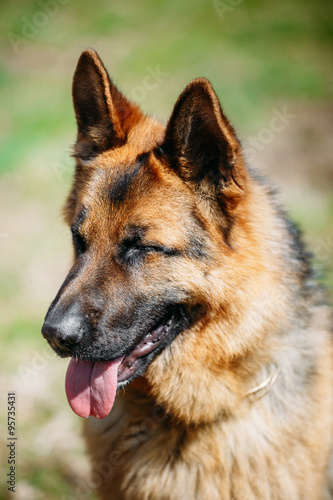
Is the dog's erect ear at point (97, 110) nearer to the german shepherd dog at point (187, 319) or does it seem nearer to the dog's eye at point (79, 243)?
the german shepherd dog at point (187, 319)

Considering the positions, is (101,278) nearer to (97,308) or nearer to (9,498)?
(97,308)

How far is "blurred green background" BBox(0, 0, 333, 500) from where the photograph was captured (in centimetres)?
537

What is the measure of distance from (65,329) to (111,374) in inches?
19.3

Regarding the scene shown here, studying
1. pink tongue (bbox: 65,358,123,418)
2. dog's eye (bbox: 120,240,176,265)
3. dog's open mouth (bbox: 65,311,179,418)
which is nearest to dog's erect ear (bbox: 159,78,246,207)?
dog's eye (bbox: 120,240,176,265)

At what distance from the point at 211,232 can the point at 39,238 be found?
549 centimetres

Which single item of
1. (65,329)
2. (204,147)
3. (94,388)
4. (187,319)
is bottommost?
(94,388)

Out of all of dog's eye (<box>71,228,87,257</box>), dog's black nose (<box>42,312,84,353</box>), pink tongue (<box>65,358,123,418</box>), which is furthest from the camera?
dog's eye (<box>71,228,87,257</box>)

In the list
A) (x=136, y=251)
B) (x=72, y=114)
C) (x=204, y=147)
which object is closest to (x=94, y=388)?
(x=136, y=251)

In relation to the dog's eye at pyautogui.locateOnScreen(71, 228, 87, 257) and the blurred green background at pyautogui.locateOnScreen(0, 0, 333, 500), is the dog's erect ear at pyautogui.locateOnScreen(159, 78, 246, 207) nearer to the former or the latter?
the dog's eye at pyautogui.locateOnScreen(71, 228, 87, 257)

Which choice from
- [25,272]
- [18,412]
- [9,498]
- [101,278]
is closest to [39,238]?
[25,272]

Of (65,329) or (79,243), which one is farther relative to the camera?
(79,243)

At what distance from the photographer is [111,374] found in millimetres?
3078

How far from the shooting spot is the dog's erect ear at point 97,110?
3295 millimetres

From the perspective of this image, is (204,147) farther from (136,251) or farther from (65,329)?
(65,329)
